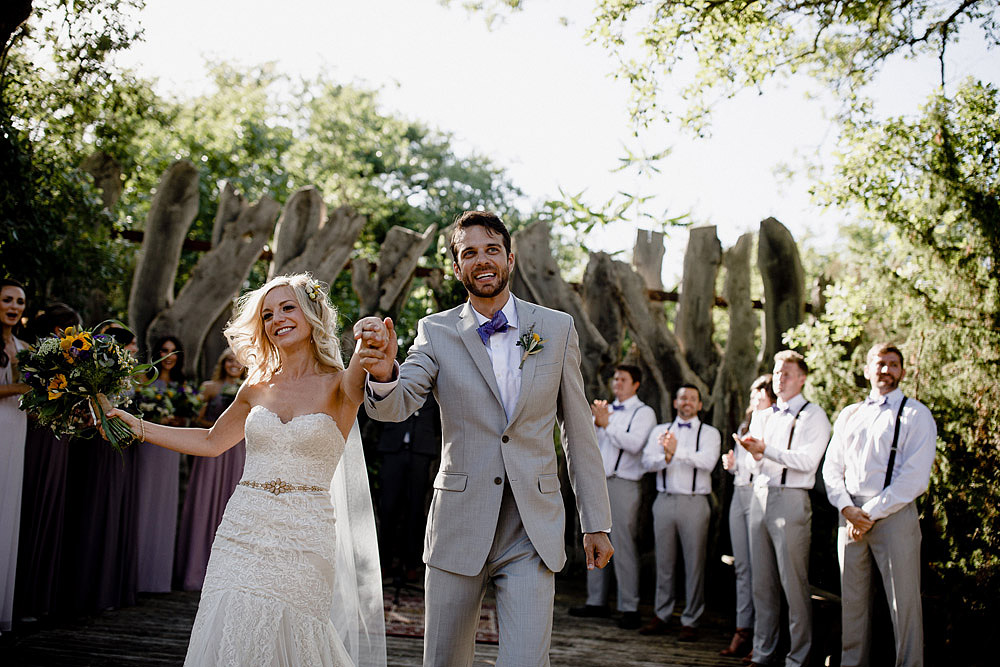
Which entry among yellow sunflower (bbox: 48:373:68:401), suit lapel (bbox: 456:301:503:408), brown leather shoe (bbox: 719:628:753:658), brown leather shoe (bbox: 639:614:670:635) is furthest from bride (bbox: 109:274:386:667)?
brown leather shoe (bbox: 639:614:670:635)

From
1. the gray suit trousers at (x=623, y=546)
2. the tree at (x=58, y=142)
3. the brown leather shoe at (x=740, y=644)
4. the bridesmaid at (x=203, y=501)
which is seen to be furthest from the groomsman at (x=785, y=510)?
the tree at (x=58, y=142)

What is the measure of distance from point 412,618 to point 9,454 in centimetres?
320

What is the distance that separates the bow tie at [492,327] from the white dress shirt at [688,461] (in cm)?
446

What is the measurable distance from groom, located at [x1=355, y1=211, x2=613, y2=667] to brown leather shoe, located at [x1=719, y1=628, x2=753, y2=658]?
153 inches

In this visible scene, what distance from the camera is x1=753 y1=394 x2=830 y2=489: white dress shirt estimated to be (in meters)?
6.14

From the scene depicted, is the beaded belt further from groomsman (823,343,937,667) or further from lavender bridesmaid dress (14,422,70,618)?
groomsman (823,343,937,667)

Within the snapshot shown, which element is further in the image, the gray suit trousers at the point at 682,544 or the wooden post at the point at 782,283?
the wooden post at the point at 782,283

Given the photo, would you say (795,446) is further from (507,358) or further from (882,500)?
(507,358)

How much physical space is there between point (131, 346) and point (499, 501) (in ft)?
15.4

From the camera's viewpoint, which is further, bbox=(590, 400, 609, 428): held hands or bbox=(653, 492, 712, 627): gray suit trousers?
bbox=(653, 492, 712, 627): gray suit trousers

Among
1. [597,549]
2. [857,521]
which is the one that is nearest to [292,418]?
[597,549]

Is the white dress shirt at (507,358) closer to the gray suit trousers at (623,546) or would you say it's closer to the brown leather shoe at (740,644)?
the brown leather shoe at (740,644)

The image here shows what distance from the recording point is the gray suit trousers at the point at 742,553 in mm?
6688

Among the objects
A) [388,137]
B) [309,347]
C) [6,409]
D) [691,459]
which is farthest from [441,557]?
[388,137]
